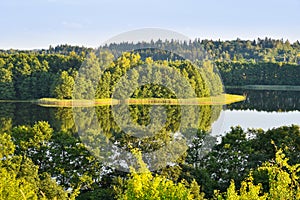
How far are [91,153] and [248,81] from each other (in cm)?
4749

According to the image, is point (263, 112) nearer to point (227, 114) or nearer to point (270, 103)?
point (227, 114)

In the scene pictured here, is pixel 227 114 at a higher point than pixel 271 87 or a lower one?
higher

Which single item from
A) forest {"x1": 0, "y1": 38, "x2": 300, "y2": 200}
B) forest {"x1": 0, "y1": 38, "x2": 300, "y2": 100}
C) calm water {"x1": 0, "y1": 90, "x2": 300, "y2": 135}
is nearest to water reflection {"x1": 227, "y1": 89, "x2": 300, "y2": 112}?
calm water {"x1": 0, "y1": 90, "x2": 300, "y2": 135}

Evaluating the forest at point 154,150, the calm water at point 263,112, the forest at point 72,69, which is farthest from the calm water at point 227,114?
the forest at point 72,69

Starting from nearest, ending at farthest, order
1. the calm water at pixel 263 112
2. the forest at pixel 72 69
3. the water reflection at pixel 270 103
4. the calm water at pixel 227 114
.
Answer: the forest at pixel 72 69
the calm water at pixel 227 114
the calm water at pixel 263 112
the water reflection at pixel 270 103

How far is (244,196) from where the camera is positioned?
5.25 meters

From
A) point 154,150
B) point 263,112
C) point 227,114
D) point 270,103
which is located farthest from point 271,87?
point 154,150

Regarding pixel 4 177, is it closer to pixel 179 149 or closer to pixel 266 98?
pixel 179 149

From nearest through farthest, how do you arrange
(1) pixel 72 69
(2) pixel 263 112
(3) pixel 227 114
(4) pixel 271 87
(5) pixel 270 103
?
1. (3) pixel 227 114
2. (2) pixel 263 112
3. (5) pixel 270 103
4. (1) pixel 72 69
5. (4) pixel 271 87

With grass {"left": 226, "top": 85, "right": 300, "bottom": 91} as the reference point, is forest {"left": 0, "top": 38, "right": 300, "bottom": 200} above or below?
above

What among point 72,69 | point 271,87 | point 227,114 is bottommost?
point 271,87

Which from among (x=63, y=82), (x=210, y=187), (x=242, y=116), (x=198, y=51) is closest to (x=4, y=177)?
(x=210, y=187)

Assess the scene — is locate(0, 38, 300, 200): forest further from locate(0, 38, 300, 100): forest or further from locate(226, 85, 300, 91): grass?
locate(226, 85, 300, 91): grass

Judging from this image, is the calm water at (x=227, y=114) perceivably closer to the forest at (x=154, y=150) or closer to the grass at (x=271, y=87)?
the forest at (x=154, y=150)
